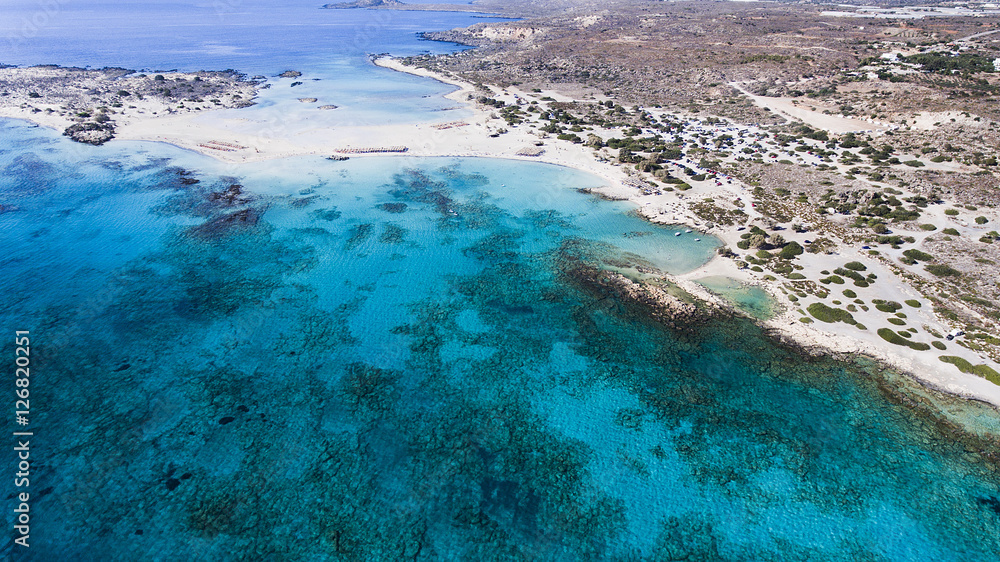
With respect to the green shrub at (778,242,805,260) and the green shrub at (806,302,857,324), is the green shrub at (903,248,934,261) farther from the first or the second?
the green shrub at (806,302,857,324)

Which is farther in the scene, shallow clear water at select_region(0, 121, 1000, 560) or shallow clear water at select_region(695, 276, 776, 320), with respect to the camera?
shallow clear water at select_region(695, 276, 776, 320)

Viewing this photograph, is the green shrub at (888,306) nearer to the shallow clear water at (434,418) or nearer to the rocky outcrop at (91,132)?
the shallow clear water at (434,418)

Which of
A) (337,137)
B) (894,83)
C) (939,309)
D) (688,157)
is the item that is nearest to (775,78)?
(894,83)

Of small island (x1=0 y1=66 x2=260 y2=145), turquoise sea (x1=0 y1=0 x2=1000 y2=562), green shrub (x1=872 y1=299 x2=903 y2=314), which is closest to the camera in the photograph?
→ turquoise sea (x1=0 y1=0 x2=1000 y2=562)

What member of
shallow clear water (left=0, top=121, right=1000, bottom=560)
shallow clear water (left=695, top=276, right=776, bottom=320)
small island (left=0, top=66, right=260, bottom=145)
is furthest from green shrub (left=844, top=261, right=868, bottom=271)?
small island (left=0, top=66, right=260, bottom=145)

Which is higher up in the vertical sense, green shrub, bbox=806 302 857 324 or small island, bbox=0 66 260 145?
small island, bbox=0 66 260 145

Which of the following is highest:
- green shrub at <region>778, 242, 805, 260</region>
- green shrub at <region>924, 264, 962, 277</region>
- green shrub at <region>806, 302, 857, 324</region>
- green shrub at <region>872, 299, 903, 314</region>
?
green shrub at <region>778, 242, 805, 260</region>

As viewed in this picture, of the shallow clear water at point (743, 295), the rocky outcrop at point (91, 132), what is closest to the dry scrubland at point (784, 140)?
the rocky outcrop at point (91, 132)
